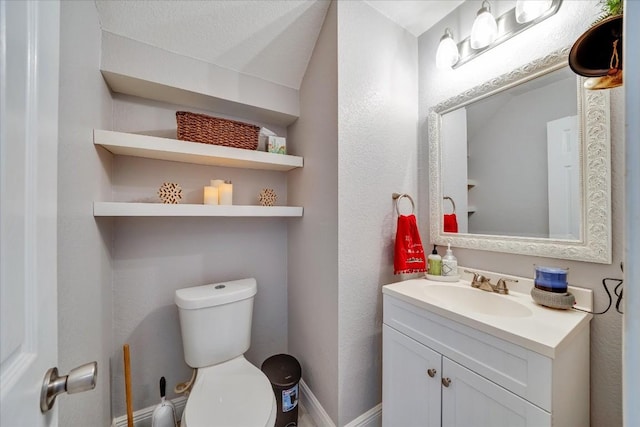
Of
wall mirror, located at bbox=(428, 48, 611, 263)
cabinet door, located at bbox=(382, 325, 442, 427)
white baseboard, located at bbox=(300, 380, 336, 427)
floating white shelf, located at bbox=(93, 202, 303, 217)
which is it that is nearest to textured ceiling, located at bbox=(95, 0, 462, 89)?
wall mirror, located at bbox=(428, 48, 611, 263)

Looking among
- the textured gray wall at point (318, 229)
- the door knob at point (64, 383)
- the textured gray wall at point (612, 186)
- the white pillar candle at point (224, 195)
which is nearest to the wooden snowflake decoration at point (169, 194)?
the white pillar candle at point (224, 195)

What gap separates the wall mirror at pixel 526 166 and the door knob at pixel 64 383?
57.3 inches

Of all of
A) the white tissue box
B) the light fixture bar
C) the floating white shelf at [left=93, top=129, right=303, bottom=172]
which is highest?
the light fixture bar

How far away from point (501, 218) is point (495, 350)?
0.66 m

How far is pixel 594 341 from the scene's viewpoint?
0.88 meters

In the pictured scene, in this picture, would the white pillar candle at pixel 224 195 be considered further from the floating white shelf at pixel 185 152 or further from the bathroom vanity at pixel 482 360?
the bathroom vanity at pixel 482 360

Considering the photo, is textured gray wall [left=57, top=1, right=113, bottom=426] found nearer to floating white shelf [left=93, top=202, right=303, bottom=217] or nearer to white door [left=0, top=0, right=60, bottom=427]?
floating white shelf [left=93, top=202, right=303, bottom=217]

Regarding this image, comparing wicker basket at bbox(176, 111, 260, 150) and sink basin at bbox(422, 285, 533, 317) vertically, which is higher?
wicker basket at bbox(176, 111, 260, 150)

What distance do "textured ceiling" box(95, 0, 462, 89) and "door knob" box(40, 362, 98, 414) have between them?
1401 mm

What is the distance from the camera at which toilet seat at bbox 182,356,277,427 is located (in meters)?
0.91

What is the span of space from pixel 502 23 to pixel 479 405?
5.31 ft

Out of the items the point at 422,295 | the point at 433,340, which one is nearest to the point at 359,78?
the point at 422,295

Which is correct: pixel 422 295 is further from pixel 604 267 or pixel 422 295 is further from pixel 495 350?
pixel 604 267

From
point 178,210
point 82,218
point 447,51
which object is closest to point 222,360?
point 178,210
